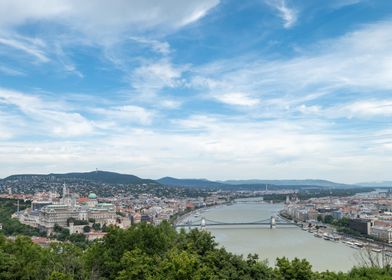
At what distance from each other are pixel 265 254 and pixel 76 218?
16.2m

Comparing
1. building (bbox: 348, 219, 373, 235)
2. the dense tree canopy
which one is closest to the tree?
the dense tree canopy

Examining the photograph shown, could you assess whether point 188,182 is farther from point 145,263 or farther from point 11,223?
point 145,263

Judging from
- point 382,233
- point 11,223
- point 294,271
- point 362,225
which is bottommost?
point 382,233

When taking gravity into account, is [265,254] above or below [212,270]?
below

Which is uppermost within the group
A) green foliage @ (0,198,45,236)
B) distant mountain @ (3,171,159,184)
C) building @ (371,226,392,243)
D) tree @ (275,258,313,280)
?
distant mountain @ (3,171,159,184)

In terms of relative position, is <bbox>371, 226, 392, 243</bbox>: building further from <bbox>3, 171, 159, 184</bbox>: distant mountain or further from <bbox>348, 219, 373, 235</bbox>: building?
<bbox>3, 171, 159, 184</bbox>: distant mountain

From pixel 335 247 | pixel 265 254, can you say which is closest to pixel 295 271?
pixel 265 254

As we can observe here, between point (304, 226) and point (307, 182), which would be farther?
point (307, 182)

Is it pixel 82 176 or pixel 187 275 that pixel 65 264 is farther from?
pixel 82 176

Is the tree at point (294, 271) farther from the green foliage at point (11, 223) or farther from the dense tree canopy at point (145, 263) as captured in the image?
the green foliage at point (11, 223)

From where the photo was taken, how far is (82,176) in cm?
7112

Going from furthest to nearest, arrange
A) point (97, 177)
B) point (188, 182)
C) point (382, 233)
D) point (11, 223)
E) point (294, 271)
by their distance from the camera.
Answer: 1. point (188, 182)
2. point (97, 177)
3. point (382, 233)
4. point (11, 223)
5. point (294, 271)

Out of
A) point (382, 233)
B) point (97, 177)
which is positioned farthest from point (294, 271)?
point (97, 177)

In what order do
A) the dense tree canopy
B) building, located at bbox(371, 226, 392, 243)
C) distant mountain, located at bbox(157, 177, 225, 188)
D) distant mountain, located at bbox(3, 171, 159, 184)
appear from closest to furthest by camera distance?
1. the dense tree canopy
2. building, located at bbox(371, 226, 392, 243)
3. distant mountain, located at bbox(3, 171, 159, 184)
4. distant mountain, located at bbox(157, 177, 225, 188)
